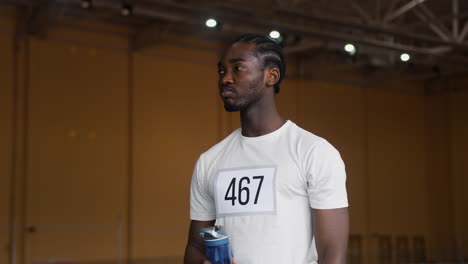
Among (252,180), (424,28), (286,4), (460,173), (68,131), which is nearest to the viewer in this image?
(252,180)

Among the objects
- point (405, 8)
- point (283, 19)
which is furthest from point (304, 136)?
point (283, 19)

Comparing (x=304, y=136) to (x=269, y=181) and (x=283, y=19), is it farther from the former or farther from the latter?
(x=283, y=19)

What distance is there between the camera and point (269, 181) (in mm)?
2580

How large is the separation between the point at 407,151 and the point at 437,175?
1.14 meters

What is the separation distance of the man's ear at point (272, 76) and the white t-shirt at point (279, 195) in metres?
0.19

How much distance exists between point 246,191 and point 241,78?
41cm

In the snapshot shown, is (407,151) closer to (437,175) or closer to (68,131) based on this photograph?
(437,175)

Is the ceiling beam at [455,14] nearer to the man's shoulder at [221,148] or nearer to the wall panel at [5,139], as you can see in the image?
the wall panel at [5,139]

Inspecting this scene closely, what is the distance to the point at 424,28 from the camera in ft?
58.3

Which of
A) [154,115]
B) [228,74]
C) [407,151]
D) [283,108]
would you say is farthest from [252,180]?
[407,151]

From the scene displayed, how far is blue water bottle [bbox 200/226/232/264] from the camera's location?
Result: 2.40 m

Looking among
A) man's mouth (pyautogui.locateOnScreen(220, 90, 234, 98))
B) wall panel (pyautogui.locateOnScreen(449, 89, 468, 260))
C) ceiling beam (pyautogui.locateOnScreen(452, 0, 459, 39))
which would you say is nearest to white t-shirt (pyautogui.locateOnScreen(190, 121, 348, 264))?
man's mouth (pyautogui.locateOnScreen(220, 90, 234, 98))

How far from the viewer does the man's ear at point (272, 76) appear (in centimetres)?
269

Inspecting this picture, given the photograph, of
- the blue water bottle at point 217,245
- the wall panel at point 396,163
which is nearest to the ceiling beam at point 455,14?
the wall panel at point 396,163
